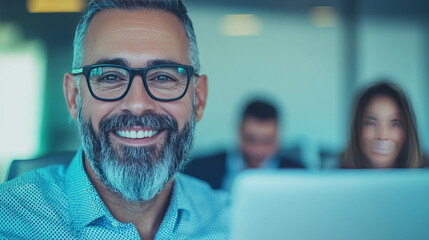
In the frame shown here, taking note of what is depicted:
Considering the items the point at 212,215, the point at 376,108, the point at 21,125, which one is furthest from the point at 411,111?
the point at 21,125

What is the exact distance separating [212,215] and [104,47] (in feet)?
2.32

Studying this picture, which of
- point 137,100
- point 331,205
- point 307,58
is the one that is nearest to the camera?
point 331,205

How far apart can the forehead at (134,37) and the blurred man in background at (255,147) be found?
1917 millimetres

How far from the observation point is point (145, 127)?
1.34 meters

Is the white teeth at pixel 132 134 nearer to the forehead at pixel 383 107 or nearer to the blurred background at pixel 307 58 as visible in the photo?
the forehead at pixel 383 107

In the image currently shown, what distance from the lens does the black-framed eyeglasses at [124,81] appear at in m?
1.33

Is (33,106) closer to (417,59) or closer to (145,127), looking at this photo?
(145,127)

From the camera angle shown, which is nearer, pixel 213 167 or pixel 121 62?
pixel 121 62

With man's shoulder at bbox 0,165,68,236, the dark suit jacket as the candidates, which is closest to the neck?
man's shoulder at bbox 0,165,68,236

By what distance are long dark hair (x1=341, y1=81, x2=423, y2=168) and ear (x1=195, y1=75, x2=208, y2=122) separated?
67 cm

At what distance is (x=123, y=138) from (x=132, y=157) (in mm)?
65

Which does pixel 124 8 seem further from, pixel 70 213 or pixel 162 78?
pixel 70 213

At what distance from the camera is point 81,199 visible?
1374mm

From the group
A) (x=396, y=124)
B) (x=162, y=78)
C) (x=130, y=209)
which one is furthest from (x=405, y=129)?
(x=130, y=209)
